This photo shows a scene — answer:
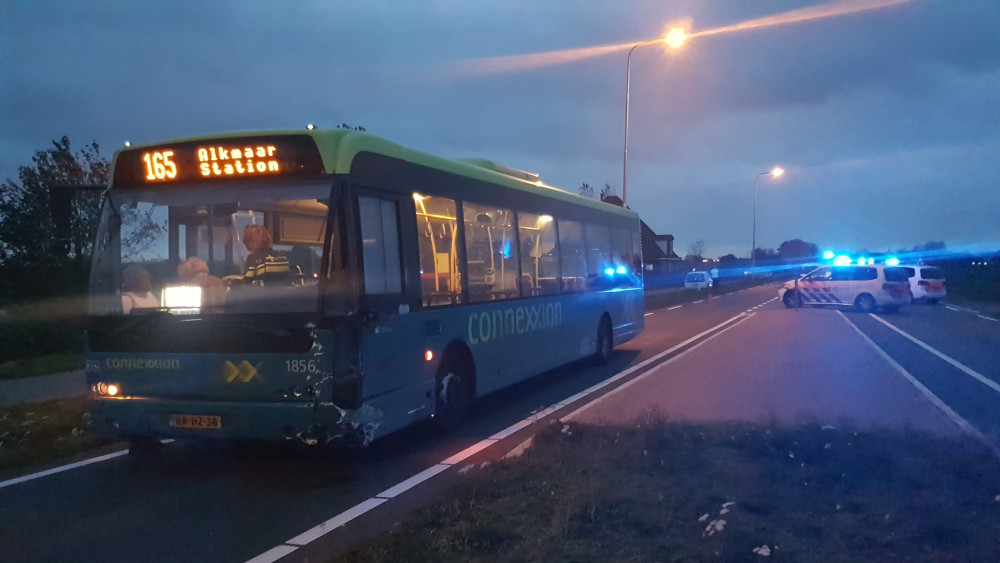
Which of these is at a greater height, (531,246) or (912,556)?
(531,246)

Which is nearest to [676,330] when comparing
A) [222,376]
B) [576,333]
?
[576,333]

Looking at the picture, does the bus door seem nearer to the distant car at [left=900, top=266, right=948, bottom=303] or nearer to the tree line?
the tree line

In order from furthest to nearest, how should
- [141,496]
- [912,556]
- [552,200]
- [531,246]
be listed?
1. [552,200]
2. [531,246]
3. [141,496]
4. [912,556]

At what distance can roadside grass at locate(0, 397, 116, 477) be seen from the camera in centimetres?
891

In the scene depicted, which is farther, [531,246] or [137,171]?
[531,246]

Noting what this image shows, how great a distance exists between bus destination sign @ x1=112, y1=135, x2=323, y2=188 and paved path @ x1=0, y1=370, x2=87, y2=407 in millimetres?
5535

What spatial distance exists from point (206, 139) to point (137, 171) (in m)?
0.79

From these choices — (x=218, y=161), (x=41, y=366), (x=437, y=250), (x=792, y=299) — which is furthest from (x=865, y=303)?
(x=218, y=161)

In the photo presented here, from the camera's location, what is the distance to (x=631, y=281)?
734 inches

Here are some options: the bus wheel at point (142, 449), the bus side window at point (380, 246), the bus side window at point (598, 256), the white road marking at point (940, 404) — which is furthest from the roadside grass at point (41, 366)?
the white road marking at point (940, 404)

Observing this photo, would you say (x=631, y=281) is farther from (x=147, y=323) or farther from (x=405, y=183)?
(x=147, y=323)

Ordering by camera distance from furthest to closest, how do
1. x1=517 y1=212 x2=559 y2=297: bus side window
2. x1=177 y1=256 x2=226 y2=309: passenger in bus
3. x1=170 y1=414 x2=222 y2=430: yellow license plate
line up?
x1=517 y1=212 x2=559 y2=297: bus side window, x1=177 y1=256 x2=226 y2=309: passenger in bus, x1=170 y1=414 x2=222 y2=430: yellow license plate

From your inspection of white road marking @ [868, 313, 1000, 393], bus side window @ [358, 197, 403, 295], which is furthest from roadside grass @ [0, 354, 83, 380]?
white road marking @ [868, 313, 1000, 393]

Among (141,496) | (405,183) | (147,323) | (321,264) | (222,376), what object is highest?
(405,183)
